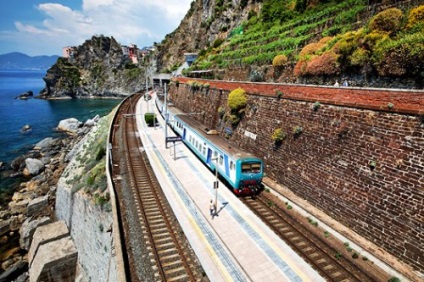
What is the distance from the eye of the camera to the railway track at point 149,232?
10.1m

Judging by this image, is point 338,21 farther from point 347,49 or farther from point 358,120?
point 358,120

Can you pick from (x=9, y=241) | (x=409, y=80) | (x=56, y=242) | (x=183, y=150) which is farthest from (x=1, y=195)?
(x=409, y=80)

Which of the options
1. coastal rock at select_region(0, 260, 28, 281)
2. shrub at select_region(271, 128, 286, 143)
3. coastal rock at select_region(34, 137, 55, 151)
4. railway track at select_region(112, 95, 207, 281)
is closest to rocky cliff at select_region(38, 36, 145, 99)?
coastal rock at select_region(34, 137, 55, 151)

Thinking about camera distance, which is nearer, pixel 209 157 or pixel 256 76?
pixel 209 157

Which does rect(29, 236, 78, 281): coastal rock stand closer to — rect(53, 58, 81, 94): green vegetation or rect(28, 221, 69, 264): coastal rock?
rect(28, 221, 69, 264): coastal rock

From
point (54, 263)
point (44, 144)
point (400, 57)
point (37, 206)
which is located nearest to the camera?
point (400, 57)

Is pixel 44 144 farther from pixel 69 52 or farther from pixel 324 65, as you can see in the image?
pixel 69 52

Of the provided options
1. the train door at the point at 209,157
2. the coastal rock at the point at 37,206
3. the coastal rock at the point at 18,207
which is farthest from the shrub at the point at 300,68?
the coastal rock at the point at 18,207

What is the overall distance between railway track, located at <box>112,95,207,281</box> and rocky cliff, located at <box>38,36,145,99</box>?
97.1 meters

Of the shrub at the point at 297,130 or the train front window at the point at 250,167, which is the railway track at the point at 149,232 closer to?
the train front window at the point at 250,167

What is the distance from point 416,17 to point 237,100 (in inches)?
477

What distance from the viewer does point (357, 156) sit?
38.6 feet

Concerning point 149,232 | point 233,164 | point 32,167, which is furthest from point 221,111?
point 32,167

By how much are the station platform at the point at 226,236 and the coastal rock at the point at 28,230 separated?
1210 centimetres
